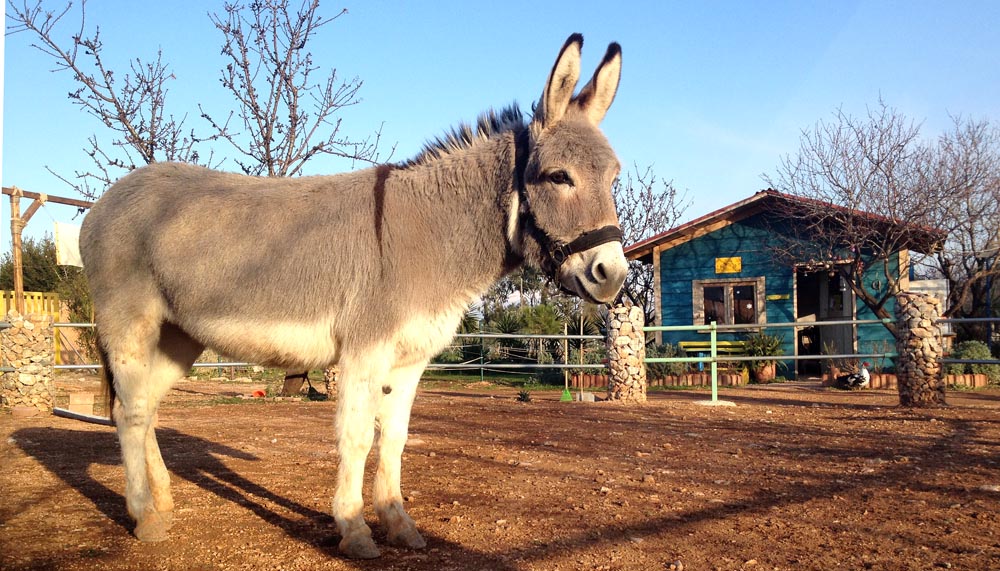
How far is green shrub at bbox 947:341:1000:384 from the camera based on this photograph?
16.7 metres

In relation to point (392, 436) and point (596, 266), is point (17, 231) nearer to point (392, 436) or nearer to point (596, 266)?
point (392, 436)

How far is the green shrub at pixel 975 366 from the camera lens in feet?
54.9

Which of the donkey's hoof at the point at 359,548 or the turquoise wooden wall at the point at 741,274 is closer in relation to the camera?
the donkey's hoof at the point at 359,548

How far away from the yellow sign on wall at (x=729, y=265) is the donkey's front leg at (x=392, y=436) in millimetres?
18256

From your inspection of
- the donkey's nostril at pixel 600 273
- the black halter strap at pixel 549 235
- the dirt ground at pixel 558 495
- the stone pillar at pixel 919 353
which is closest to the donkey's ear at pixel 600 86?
the black halter strap at pixel 549 235

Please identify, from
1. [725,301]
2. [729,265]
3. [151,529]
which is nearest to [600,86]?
[151,529]

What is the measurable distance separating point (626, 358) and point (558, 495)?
802cm

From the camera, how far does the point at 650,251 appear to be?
72.8 ft

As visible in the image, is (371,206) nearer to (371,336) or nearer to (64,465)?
(371,336)

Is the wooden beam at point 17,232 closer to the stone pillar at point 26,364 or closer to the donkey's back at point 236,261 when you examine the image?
the stone pillar at point 26,364

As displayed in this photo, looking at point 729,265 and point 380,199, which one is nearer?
point 380,199

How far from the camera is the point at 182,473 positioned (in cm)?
582

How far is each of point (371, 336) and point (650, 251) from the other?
19.4m

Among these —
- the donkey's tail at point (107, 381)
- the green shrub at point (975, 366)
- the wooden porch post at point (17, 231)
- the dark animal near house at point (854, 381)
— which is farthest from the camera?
the green shrub at point (975, 366)
